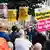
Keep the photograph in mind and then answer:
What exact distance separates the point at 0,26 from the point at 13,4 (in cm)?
16

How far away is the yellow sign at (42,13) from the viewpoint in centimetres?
134

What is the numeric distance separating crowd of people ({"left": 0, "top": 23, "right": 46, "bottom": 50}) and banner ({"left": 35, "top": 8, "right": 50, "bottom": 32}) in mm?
42

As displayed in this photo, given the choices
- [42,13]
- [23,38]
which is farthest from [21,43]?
[42,13]

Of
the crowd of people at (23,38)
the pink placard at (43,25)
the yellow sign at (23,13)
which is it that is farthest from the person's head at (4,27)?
the pink placard at (43,25)

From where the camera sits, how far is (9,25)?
1.31 metres

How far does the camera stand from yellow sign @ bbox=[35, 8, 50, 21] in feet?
4.38

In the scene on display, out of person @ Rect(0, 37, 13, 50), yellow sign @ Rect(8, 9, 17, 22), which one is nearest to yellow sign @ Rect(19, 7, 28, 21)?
yellow sign @ Rect(8, 9, 17, 22)

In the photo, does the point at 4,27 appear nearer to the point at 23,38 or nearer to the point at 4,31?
the point at 4,31

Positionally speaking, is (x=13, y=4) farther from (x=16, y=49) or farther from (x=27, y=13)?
(x=16, y=49)

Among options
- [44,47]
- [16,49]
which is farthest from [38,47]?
[16,49]

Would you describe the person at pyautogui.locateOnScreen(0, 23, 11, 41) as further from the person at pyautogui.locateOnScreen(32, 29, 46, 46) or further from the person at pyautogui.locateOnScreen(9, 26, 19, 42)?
the person at pyautogui.locateOnScreen(32, 29, 46, 46)

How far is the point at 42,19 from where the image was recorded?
136 centimetres

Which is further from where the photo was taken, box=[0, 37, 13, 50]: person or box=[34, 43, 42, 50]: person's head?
box=[34, 43, 42, 50]: person's head

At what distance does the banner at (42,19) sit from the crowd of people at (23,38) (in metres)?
0.04
